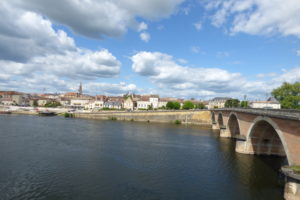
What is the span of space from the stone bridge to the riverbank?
30.5 metres

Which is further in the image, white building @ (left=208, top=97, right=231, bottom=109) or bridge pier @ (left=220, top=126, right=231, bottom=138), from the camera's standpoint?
white building @ (left=208, top=97, right=231, bottom=109)

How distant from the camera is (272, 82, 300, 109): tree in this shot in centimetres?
5964

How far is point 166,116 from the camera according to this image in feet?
268

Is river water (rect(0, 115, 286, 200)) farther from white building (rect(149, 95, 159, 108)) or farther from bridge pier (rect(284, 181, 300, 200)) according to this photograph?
white building (rect(149, 95, 159, 108))

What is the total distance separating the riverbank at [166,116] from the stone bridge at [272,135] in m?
30.5

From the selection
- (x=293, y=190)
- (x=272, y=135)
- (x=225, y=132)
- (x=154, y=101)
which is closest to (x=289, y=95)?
(x=225, y=132)

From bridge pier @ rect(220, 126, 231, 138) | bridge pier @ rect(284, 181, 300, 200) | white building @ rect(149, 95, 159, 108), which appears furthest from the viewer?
white building @ rect(149, 95, 159, 108)

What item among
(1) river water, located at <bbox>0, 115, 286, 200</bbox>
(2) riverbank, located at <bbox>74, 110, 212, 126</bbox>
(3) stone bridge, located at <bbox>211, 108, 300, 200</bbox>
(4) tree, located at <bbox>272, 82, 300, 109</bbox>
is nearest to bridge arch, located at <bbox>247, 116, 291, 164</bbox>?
(3) stone bridge, located at <bbox>211, 108, 300, 200</bbox>

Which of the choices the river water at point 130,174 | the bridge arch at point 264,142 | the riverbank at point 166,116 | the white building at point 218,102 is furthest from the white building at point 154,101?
the bridge arch at point 264,142

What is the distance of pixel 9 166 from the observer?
69.2 ft

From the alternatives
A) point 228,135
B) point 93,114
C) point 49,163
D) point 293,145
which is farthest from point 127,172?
point 93,114

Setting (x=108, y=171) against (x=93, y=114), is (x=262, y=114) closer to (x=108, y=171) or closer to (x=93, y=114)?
(x=108, y=171)

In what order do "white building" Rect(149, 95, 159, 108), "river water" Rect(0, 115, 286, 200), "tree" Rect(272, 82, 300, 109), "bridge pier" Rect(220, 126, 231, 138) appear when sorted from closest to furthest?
"river water" Rect(0, 115, 286, 200) < "bridge pier" Rect(220, 126, 231, 138) < "tree" Rect(272, 82, 300, 109) < "white building" Rect(149, 95, 159, 108)

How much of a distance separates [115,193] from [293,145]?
48.4 ft
